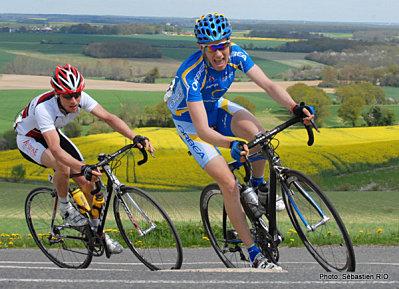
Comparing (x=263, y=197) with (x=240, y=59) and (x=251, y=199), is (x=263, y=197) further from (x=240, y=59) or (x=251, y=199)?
(x=240, y=59)

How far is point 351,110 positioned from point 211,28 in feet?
320

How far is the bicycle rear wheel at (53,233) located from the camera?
9.30 metres

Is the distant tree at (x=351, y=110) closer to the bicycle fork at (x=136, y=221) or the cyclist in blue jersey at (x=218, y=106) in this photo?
the bicycle fork at (x=136, y=221)

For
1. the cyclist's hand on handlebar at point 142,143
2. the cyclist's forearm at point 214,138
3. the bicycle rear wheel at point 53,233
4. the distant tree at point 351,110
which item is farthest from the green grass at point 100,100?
the cyclist's forearm at point 214,138

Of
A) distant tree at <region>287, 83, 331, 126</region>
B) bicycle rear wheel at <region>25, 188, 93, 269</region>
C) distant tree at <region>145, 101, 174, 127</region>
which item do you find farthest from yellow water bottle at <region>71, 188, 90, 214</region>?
distant tree at <region>287, 83, 331, 126</region>

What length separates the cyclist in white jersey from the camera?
7.83m

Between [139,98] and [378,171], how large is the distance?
55.2 m

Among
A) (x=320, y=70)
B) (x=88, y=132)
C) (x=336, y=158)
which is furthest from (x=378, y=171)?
(x=320, y=70)

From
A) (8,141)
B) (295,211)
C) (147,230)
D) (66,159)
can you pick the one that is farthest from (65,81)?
(8,141)

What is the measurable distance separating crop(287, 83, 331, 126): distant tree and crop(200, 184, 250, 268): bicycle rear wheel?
8886 cm

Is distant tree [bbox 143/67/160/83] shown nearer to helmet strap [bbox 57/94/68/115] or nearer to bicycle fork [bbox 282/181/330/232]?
helmet strap [bbox 57/94/68/115]

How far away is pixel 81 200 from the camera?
348 inches

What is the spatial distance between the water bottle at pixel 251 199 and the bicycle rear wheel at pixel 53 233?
2284mm

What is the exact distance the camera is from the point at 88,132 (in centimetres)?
8462
